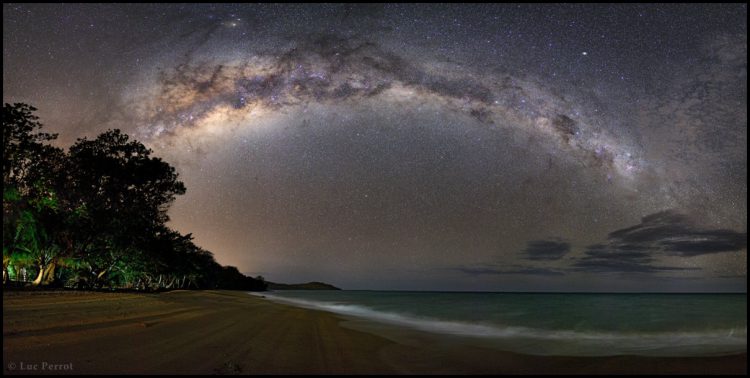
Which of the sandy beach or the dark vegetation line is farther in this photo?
the dark vegetation line

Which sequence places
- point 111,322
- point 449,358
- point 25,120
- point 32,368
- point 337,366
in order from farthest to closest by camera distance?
point 25,120, point 111,322, point 449,358, point 337,366, point 32,368

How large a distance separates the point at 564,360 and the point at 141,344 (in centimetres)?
1212

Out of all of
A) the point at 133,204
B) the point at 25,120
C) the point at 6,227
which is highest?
the point at 25,120

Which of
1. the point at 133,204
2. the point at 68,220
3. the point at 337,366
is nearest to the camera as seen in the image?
the point at 337,366

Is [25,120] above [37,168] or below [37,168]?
above

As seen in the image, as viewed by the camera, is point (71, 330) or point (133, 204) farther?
point (133, 204)

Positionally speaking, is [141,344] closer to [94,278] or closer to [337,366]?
[337,366]

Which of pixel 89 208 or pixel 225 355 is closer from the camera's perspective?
pixel 225 355

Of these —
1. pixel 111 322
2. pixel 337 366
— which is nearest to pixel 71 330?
pixel 111 322

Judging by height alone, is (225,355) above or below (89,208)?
below

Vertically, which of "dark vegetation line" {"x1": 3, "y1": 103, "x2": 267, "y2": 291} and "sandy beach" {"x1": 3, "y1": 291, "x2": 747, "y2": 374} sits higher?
"dark vegetation line" {"x1": 3, "y1": 103, "x2": 267, "y2": 291}

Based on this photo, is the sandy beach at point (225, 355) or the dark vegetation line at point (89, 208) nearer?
the sandy beach at point (225, 355)

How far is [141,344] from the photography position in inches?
412

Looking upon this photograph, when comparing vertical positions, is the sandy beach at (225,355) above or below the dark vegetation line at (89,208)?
below
